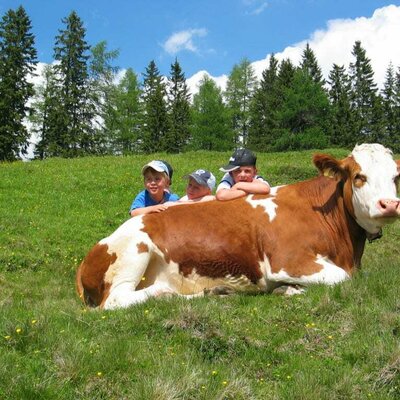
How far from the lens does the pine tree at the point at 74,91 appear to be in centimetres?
6356

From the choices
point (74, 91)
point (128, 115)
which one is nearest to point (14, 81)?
point (74, 91)

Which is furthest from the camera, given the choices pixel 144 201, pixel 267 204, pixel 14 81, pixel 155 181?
pixel 14 81

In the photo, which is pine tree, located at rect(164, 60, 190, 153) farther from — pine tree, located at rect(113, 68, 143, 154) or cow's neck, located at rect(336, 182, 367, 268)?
cow's neck, located at rect(336, 182, 367, 268)

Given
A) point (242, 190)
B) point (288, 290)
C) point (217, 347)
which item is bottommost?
point (217, 347)

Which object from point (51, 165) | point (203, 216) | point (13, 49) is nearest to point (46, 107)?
point (13, 49)

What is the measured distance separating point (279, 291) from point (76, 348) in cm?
326

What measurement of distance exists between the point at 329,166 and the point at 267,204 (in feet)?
3.27

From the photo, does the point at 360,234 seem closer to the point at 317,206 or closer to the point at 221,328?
the point at 317,206

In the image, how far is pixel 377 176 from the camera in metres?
6.47

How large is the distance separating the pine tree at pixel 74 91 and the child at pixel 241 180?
56.7m

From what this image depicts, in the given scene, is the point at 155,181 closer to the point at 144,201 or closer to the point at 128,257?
the point at 144,201

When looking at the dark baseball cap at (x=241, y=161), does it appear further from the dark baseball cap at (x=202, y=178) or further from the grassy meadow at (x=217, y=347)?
the grassy meadow at (x=217, y=347)

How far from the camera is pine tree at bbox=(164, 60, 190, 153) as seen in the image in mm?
78875

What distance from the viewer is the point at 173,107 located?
8894cm
